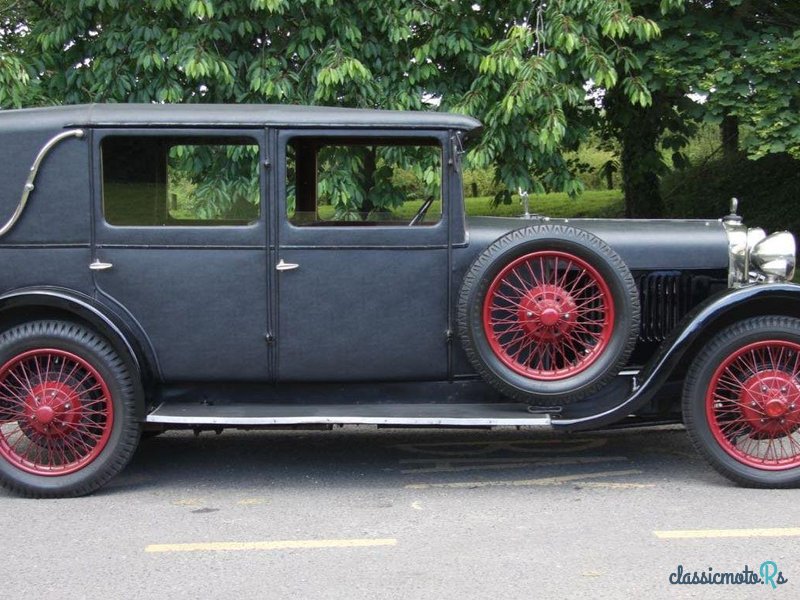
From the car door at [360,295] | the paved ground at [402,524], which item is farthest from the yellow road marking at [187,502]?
the car door at [360,295]

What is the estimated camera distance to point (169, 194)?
199 inches

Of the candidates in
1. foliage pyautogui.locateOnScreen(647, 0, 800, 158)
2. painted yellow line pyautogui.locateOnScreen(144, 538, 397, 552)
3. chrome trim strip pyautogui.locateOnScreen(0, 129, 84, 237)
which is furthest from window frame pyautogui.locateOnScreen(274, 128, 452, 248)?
foliage pyautogui.locateOnScreen(647, 0, 800, 158)

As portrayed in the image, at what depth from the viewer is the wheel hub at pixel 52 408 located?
14.7ft

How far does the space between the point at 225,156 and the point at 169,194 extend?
18.4 inches

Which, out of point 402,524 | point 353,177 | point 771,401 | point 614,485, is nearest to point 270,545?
point 402,524

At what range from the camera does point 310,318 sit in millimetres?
4625

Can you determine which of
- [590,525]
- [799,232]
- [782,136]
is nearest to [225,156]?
[590,525]

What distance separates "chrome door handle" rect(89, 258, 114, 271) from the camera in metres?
4.56

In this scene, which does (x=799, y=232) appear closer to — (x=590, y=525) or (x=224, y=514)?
(x=590, y=525)

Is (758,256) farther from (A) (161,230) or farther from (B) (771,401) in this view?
(A) (161,230)

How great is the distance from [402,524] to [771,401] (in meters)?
1.97

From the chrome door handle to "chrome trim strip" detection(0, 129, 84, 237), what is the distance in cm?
45

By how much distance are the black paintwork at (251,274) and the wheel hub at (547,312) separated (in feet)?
1.26

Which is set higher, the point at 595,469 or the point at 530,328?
the point at 530,328
